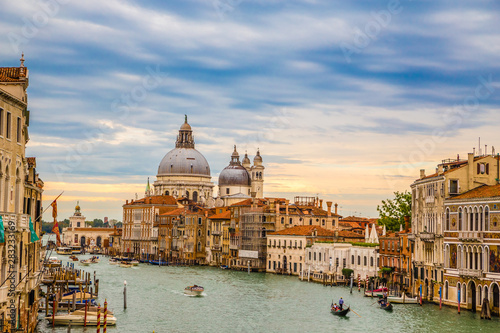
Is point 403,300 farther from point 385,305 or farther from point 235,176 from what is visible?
point 235,176

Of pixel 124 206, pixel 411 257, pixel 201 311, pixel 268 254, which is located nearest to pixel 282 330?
pixel 201 311

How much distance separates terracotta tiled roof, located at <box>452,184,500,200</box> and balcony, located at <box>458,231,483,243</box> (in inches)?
69.5

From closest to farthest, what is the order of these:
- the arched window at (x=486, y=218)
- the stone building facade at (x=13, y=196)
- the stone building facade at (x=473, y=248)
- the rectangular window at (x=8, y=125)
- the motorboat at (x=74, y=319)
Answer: the stone building facade at (x=13, y=196)
the rectangular window at (x=8, y=125)
the motorboat at (x=74, y=319)
the stone building facade at (x=473, y=248)
the arched window at (x=486, y=218)

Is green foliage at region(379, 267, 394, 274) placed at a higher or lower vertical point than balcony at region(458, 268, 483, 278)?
lower

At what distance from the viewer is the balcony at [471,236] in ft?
127

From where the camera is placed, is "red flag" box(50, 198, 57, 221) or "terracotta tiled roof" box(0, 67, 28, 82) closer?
"terracotta tiled roof" box(0, 67, 28, 82)

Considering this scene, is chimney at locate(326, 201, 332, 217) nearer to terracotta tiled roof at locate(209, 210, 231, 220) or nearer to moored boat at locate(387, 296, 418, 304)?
terracotta tiled roof at locate(209, 210, 231, 220)

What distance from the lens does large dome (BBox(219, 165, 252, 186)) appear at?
130125 mm

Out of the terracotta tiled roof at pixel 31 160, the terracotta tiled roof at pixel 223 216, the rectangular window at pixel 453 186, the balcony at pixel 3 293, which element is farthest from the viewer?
the terracotta tiled roof at pixel 223 216

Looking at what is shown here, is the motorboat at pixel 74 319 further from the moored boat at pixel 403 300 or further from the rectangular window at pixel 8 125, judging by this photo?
the moored boat at pixel 403 300

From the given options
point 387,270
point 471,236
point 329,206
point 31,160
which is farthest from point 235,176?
point 31,160

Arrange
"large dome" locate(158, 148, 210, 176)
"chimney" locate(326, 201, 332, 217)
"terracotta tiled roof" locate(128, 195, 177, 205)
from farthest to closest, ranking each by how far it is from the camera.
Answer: "large dome" locate(158, 148, 210, 176) → "terracotta tiled roof" locate(128, 195, 177, 205) → "chimney" locate(326, 201, 332, 217)

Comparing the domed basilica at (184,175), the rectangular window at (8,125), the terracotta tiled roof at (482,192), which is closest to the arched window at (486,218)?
the terracotta tiled roof at (482,192)

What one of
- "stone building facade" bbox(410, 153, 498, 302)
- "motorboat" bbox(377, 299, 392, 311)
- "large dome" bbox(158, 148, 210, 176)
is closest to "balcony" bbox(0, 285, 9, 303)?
"motorboat" bbox(377, 299, 392, 311)
